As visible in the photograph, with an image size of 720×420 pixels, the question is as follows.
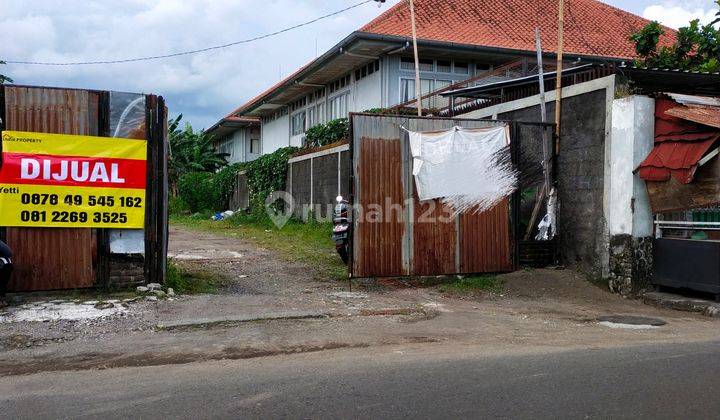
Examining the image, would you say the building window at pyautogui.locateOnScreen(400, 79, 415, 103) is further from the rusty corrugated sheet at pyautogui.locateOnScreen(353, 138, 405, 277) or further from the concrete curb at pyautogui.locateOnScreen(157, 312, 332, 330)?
the concrete curb at pyautogui.locateOnScreen(157, 312, 332, 330)

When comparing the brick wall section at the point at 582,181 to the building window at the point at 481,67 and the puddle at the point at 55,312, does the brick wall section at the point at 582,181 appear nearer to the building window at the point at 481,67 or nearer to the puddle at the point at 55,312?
the puddle at the point at 55,312

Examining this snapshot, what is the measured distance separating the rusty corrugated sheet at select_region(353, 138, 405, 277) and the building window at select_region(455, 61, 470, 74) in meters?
12.4

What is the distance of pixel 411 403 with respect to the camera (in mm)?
4141

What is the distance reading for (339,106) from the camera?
23.5m

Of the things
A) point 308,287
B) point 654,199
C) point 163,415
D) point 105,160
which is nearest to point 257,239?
point 308,287

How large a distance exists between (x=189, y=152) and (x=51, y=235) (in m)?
31.5

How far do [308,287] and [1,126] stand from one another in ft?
15.4

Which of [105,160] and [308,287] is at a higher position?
[105,160]

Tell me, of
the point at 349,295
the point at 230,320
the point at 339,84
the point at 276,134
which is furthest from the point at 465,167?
the point at 276,134

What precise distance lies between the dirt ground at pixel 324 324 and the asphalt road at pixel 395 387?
1.55ft

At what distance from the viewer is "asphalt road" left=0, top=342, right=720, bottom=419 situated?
4.00 meters

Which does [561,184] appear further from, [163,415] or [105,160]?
[163,415]

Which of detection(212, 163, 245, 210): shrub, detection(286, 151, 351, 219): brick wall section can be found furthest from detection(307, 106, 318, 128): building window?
detection(212, 163, 245, 210): shrub

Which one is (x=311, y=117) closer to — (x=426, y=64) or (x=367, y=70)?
(x=367, y=70)
